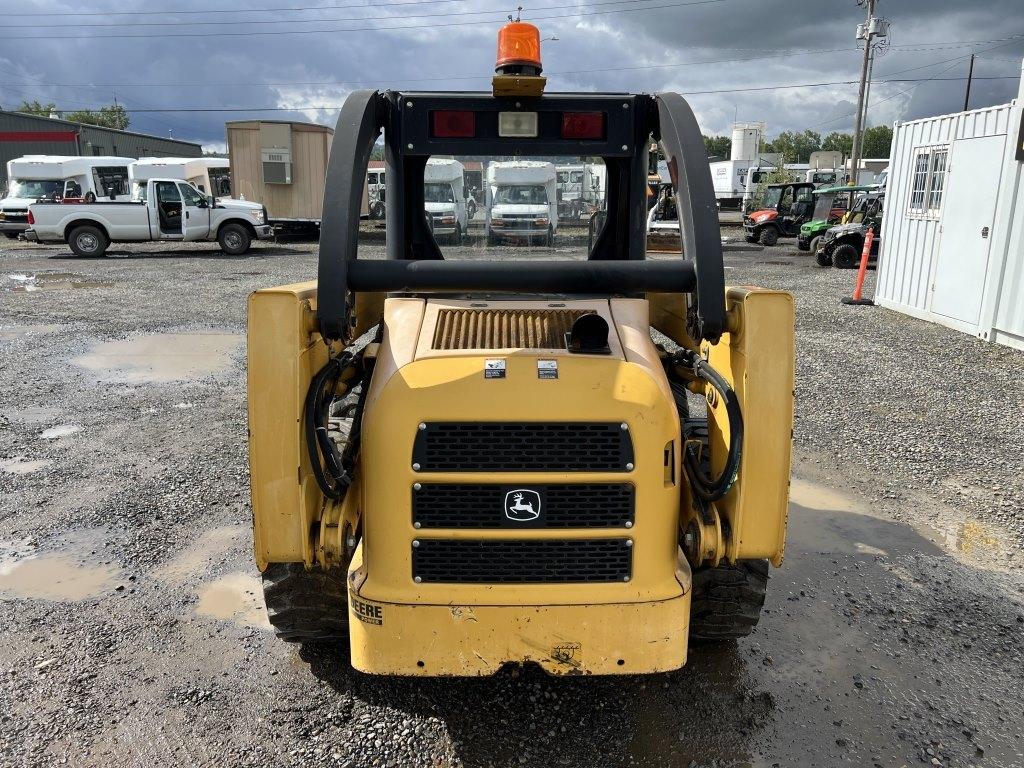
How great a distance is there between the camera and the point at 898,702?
310 centimetres

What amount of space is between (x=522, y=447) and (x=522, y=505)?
188 mm

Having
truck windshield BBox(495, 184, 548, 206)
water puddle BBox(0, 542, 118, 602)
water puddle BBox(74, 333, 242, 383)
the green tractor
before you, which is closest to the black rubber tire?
the green tractor

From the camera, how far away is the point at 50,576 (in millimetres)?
4043

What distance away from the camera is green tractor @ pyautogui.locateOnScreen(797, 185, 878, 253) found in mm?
23000

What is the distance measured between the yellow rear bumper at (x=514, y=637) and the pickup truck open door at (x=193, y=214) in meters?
20.5

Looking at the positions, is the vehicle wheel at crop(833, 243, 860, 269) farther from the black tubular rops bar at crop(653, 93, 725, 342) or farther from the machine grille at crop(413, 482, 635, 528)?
the machine grille at crop(413, 482, 635, 528)

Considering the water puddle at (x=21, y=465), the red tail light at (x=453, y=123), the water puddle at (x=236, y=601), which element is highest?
the red tail light at (x=453, y=123)

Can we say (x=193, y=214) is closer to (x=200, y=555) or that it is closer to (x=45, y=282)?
(x=45, y=282)

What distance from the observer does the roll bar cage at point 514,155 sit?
260 centimetres

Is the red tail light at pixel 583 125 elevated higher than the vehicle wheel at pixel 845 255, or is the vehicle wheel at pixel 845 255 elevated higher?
the red tail light at pixel 583 125

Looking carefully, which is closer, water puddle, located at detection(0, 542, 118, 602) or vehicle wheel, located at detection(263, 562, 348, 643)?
vehicle wheel, located at detection(263, 562, 348, 643)

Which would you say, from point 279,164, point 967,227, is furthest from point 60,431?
point 279,164

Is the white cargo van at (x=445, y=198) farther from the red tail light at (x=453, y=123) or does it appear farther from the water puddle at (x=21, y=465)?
the water puddle at (x=21, y=465)

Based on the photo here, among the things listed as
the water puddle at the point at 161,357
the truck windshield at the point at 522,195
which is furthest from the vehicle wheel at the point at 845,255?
the truck windshield at the point at 522,195
